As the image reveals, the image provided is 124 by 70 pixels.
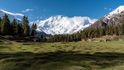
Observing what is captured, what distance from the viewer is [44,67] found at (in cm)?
3294

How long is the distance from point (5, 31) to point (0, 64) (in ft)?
456

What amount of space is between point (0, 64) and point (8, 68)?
319cm

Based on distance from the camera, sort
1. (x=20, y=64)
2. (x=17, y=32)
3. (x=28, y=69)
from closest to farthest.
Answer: (x=28, y=69)
(x=20, y=64)
(x=17, y=32)

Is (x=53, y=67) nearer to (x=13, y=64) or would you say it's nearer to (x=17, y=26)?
(x=13, y=64)

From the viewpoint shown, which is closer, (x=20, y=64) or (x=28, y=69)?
(x=28, y=69)

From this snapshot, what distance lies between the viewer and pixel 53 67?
3284cm

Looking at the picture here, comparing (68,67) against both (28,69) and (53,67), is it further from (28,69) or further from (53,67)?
(28,69)

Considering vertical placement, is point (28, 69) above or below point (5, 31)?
below

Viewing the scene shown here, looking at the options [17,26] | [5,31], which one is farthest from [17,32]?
[5,31]

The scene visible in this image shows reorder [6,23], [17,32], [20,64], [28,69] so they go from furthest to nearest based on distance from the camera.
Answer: [17,32] < [6,23] < [20,64] < [28,69]

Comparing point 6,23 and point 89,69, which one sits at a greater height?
point 6,23

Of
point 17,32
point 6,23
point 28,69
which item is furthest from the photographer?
point 17,32

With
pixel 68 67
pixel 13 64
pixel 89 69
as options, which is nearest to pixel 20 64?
pixel 13 64

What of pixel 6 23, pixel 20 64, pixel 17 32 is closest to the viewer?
pixel 20 64
